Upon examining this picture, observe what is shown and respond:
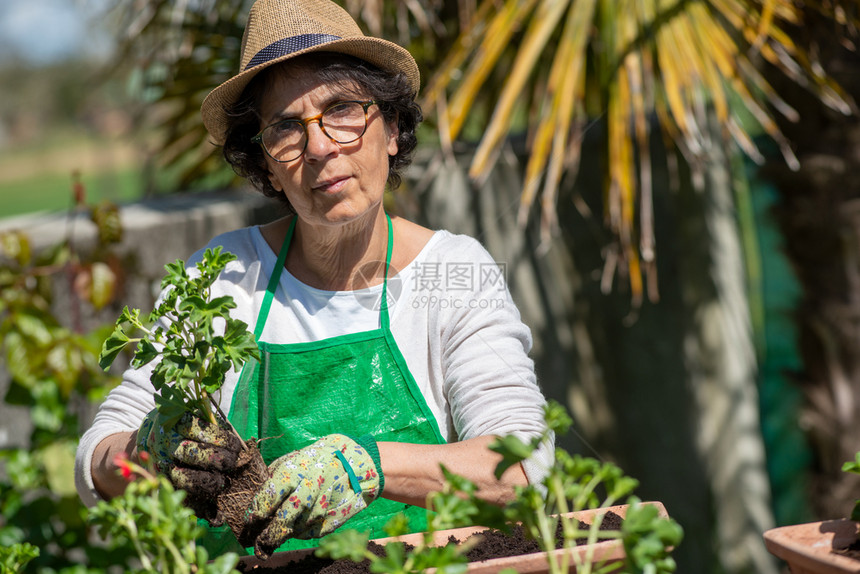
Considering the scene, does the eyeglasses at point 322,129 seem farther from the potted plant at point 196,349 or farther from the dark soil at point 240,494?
the dark soil at point 240,494

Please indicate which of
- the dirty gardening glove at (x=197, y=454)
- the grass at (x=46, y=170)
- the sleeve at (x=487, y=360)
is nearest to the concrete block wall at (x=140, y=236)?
the sleeve at (x=487, y=360)

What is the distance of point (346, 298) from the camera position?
1.63 metres

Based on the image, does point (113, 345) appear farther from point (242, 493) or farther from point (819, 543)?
point (819, 543)

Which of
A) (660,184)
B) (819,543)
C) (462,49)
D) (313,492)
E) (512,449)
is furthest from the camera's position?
(660,184)

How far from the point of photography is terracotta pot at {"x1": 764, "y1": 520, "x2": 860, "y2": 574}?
0.94 meters

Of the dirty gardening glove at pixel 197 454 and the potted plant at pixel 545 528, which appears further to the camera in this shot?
the dirty gardening glove at pixel 197 454

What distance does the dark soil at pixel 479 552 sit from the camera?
41.8 inches

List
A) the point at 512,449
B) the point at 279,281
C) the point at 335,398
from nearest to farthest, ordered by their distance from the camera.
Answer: the point at 512,449
the point at 335,398
the point at 279,281

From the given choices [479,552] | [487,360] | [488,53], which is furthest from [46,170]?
[479,552]

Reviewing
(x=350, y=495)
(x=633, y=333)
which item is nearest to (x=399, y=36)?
(x=633, y=333)

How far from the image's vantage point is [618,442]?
120 inches

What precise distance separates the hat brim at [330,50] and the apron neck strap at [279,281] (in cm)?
27

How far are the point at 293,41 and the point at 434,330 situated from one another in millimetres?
597

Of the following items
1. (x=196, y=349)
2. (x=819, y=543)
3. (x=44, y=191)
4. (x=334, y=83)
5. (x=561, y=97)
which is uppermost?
(x=44, y=191)
